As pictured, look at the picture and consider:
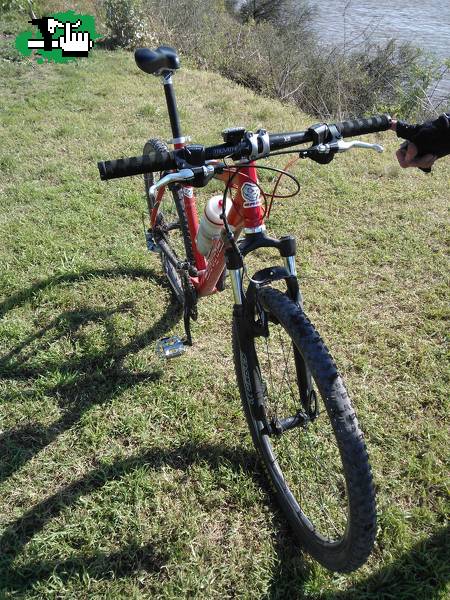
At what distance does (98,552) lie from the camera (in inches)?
77.1

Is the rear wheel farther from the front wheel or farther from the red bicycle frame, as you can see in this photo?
the front wheel

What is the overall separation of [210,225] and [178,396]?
3.21 ft

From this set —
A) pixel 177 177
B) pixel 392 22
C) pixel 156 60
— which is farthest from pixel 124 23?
pixel 177 177

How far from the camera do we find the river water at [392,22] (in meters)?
10.5

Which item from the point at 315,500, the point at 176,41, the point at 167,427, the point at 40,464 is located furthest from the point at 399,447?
the point at 176,41

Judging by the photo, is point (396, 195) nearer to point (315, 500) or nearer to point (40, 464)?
point (315, 500)

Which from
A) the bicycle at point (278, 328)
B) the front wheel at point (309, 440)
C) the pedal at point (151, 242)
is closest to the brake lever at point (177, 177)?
the bicycle at point (278, 328)

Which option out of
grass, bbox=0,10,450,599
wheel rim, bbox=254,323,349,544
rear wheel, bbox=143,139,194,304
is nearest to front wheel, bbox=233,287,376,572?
wheel rim, bbox=254,323,349,544

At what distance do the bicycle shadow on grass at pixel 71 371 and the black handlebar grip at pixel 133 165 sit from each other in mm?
1545

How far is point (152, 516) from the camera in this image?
209 cm

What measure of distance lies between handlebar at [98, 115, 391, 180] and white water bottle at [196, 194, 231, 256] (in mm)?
521

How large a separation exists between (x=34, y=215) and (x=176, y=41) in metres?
7.08

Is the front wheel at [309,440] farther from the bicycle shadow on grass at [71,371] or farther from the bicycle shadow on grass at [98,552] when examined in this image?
the bicycle shadow on grass at [71,371]

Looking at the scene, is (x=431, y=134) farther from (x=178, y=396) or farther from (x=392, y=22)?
(x=392, y=22)
